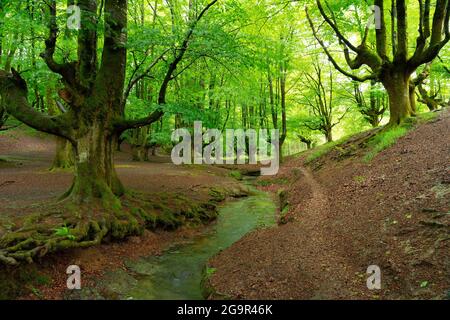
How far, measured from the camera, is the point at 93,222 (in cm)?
771

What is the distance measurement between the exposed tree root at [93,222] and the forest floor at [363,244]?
2.72 meters

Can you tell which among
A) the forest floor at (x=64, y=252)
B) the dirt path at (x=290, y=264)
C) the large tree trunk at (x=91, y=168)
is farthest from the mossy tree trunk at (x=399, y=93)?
the large tree trunk at (x=91, y=168)

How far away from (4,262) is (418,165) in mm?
9412

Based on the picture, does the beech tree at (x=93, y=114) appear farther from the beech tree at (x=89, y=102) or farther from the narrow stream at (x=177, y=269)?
the narrow stream at (x=177, y=269)

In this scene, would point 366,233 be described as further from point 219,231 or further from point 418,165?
point 219,231

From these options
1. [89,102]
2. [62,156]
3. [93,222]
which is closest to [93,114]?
[89,102]

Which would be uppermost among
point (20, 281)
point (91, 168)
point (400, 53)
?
point (400, 53)

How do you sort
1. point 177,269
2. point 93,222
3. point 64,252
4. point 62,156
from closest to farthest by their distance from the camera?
point 64,252
point 177,269
point 93,222
point 62,156

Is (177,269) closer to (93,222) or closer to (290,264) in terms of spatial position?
(93,222)

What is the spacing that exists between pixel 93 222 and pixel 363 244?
599 cm

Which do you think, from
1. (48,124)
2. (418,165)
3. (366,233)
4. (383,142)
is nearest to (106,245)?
(48,124)

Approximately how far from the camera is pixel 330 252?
6.20 m

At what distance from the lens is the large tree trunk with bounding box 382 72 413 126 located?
12.9 m
